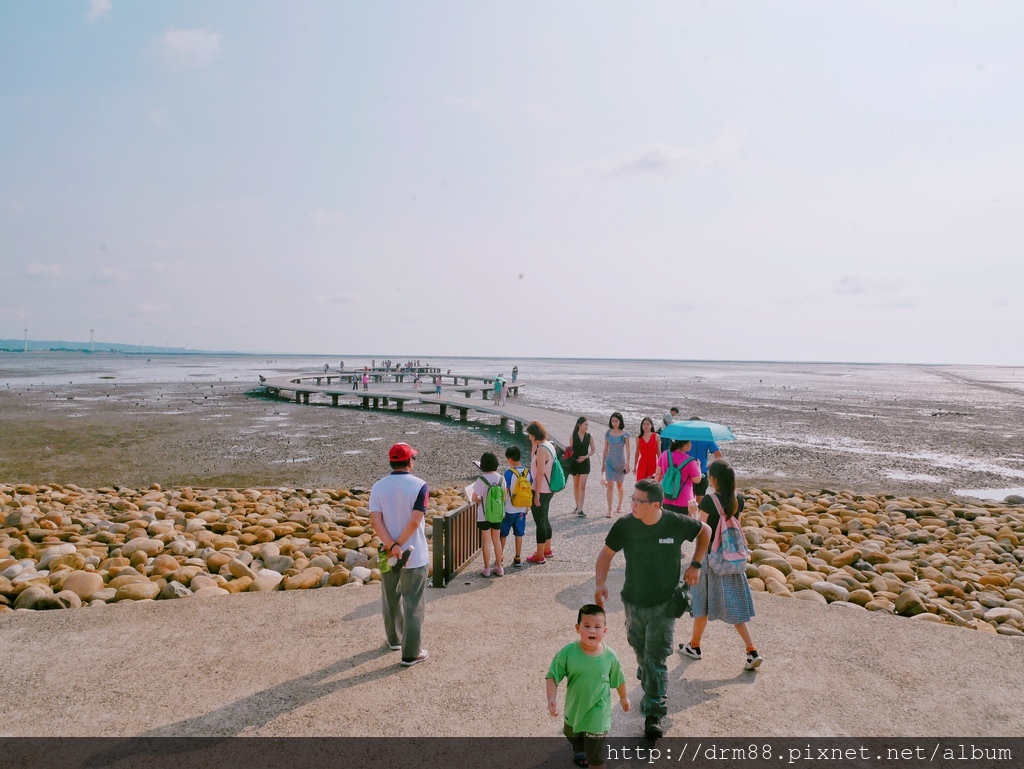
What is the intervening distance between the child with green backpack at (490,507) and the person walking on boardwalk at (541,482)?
0.59m

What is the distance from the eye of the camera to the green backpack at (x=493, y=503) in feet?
21.0

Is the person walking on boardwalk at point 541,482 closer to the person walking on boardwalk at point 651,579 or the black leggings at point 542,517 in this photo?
the black leggings at point 542,517

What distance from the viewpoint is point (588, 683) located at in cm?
309

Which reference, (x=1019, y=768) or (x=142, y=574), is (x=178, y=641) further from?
(x=1019, y=768)

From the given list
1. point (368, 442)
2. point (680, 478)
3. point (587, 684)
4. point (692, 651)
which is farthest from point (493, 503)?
point (368, 442)

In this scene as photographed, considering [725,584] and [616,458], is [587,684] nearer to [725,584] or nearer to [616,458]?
[725,584]

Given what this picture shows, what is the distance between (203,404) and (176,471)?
20447 mm

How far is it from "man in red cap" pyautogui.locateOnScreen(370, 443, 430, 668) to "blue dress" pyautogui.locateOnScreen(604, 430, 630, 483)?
5042 millimetres

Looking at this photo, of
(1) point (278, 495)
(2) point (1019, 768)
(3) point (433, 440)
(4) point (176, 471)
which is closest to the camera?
(2) point (1019, 768)

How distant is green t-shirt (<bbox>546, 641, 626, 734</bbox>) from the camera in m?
3.09

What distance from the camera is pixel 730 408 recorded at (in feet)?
123

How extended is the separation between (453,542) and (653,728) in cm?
331

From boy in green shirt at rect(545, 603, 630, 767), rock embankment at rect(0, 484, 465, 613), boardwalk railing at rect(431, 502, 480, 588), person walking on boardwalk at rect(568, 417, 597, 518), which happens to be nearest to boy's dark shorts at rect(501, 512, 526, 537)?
boardwalk railing at rect(431, 502, 480, 588)

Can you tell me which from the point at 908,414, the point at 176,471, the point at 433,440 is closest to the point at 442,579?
the point at 176,471
